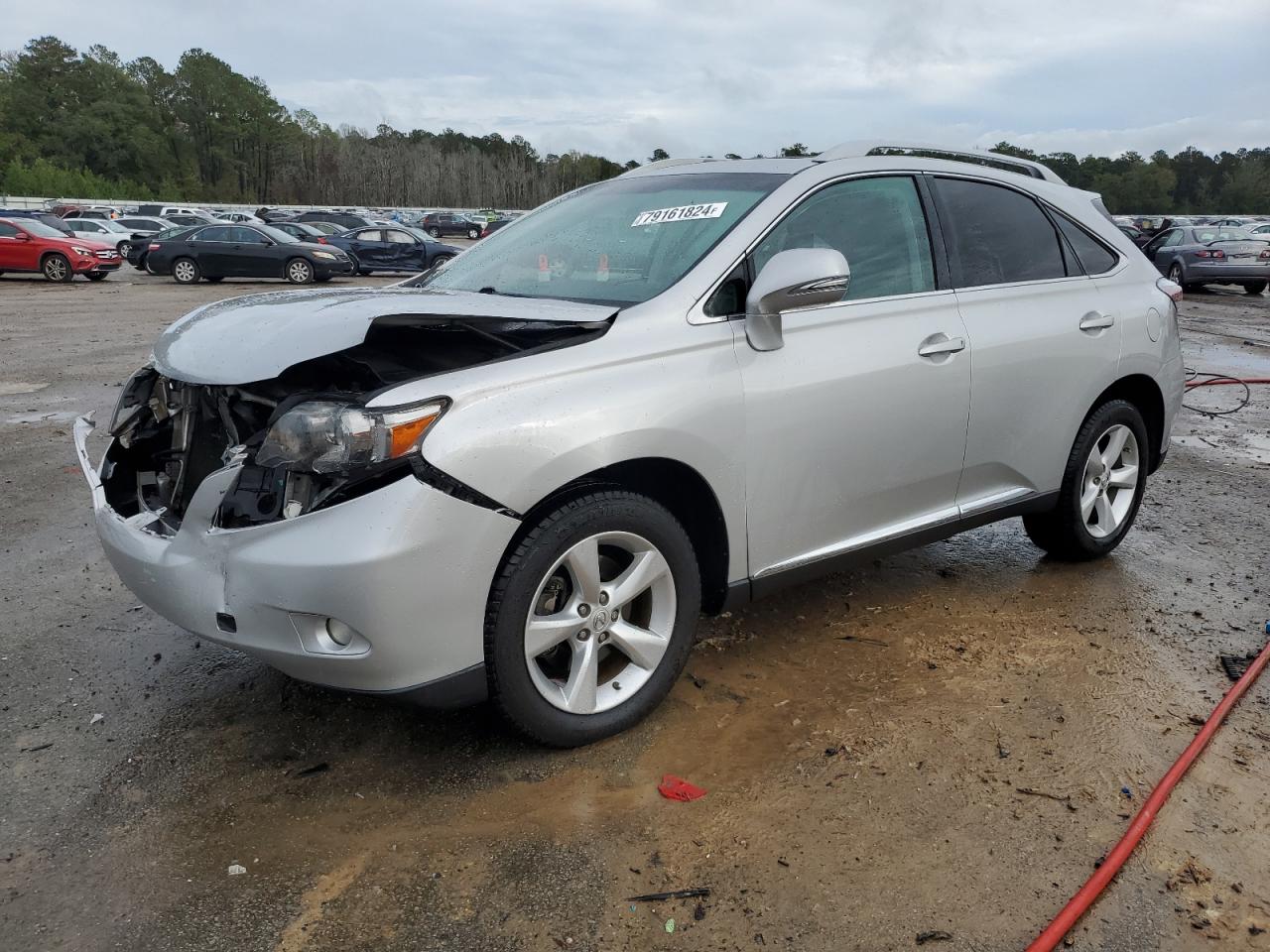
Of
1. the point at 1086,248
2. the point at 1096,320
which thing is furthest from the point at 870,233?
the point at 1086,248

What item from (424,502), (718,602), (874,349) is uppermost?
(874,349)

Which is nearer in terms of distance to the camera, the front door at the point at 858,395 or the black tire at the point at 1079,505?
the front door at the point at 858,395

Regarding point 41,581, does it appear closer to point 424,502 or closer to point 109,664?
point 109,664

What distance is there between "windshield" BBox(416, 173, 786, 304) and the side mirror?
26 cm

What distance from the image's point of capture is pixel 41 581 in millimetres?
4445

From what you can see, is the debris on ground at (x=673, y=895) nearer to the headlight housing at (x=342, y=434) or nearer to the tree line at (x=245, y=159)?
the headlight housing at (x=342, y=434)

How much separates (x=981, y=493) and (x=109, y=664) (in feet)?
11.0

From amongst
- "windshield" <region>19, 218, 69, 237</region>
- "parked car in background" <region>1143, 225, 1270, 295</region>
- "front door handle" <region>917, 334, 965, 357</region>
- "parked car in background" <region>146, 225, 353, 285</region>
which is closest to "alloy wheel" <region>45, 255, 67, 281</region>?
"windshield" <region>19, 218, 69, 237</region>

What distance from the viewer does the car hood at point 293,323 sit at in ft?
8.82

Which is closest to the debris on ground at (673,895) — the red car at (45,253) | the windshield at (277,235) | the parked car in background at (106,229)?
the windshield at (277,235)

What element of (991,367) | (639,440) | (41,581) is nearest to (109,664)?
(41,581)

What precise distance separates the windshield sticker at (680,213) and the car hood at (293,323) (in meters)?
0.53

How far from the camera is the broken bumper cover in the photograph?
2465 mm

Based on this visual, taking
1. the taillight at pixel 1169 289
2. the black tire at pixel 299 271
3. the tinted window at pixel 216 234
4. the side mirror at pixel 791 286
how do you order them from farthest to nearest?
the tinted window at pixel 216 234, the black tire at pixel 299 271, the taillight at pixel 1169 289, the side mirror at pixel 791 286
